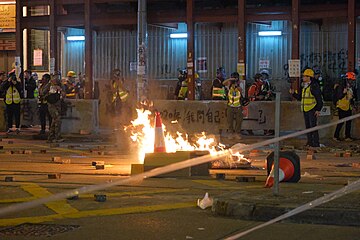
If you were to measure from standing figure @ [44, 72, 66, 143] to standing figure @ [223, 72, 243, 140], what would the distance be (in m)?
4.54

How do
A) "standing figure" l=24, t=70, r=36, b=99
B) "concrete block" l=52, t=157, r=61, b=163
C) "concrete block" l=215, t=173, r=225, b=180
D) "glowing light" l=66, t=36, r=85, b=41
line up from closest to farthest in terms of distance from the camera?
"concrete block" l=215, t=173, r=225, b=180
"concrete block" l=52, t=157, r=61, b=163
"standing figure" l=24, t=70, r=36, b=99
"glowing light" l=66, t=36, r=85, b=41

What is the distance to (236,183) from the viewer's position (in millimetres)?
11922

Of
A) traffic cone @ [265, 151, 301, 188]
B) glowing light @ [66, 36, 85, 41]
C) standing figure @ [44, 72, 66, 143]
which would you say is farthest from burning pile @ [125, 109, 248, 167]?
glowing light @ [66, 36, 85, 41]

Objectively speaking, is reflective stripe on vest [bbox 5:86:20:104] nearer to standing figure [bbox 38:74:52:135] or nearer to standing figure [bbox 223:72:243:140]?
standing figure [bbox 38:74:52:135]

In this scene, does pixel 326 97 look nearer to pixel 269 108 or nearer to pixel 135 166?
pixel 269 108

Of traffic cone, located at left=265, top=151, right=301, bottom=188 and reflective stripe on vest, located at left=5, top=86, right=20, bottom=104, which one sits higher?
reflective stripe on vest, located at left=5, top=86, right=20, bottom=104

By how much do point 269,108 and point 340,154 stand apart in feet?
16.8

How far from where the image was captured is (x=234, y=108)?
20688mm

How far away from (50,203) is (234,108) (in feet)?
36.5

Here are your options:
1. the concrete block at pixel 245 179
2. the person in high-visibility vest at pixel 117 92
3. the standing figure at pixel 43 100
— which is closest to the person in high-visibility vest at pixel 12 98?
the standing figure at pixel 43 100

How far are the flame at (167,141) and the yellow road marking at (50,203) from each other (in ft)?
11.6

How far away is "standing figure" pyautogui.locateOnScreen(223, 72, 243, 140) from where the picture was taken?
67.2 feet

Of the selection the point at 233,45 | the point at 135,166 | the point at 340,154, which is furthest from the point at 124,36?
the point at 135,166

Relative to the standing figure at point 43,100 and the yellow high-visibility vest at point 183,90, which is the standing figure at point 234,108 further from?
the standing figure at point 43,100
